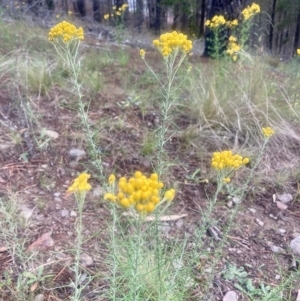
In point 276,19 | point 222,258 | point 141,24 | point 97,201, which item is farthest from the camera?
point 276,19

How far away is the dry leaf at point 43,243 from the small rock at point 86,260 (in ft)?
0.50

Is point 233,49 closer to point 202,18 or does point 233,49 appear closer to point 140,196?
point 140,196

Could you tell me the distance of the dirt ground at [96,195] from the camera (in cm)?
204

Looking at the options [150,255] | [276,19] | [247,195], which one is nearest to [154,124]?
[247,195]

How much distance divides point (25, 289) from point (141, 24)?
29.2 feet

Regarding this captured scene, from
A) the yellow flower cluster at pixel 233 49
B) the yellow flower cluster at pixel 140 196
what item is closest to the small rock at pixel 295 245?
the yellow flower cluster at pixel 140 196

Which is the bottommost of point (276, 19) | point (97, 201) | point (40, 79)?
point (276, 19)

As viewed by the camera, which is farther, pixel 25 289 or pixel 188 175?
pixel 188 175

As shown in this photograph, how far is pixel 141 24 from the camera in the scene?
33.0ft

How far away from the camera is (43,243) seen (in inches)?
79.3

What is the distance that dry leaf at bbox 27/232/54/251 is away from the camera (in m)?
1.98

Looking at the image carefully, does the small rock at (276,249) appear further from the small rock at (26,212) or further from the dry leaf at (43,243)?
the small rock at (26,212)

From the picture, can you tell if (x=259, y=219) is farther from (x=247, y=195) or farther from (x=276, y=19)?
(x=276, y=19)

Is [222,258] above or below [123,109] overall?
below
